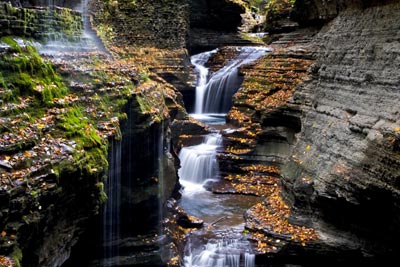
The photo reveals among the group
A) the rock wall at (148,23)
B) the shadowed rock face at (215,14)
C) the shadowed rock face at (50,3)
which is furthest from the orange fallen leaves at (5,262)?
the shadowed rock face at (215,14)

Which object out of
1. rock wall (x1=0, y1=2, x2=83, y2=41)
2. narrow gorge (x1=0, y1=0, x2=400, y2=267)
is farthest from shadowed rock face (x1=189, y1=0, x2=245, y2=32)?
rock wall (x1=0, y1=2, x2=83, y2=41)

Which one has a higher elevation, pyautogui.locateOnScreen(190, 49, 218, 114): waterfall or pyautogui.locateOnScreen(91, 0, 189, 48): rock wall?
pyautogui.locateOnScreen(91, 0, 189, 48): rock wall

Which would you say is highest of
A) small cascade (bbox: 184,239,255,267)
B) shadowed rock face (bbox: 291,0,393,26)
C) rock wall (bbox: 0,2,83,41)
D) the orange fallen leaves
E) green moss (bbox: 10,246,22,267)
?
shadowed rock face (bbox: 291,0,393,26)

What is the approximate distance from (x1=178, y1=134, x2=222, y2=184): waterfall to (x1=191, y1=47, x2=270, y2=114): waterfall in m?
5.65

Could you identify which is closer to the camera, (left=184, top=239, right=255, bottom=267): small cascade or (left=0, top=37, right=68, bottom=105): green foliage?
(left=0, top=37, right=68, bottom=105): green foliage

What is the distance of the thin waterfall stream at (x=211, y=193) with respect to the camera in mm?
10758

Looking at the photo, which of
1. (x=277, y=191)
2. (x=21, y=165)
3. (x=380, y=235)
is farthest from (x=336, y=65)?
(x=21, y=165)

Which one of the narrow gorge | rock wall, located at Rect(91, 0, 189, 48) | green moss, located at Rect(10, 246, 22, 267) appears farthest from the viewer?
rock wall, located at Rect(91, 0, 189, 48)

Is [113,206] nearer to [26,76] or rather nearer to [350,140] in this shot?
[26,76]

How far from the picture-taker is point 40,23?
899 cm

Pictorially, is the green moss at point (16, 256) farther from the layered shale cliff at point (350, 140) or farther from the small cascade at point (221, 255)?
the layered shale cliff at point (350, 140)

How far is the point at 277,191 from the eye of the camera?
13281 mm

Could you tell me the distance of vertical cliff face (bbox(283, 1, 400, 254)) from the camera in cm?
877

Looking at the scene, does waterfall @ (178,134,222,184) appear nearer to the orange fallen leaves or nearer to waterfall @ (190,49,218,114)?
waterfall @ (190,49,218,114)
